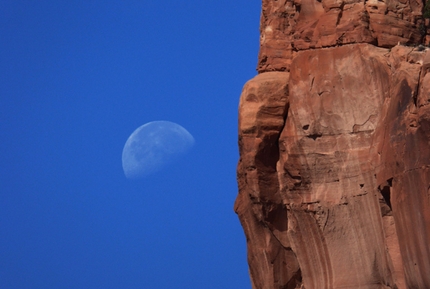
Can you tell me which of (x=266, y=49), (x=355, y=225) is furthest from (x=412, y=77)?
(x=266, y=49)

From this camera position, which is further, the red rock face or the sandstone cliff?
the red rock face

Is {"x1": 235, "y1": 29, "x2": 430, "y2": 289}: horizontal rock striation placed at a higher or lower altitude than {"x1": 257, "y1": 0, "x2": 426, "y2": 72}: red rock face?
lower

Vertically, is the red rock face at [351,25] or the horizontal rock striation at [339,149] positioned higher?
the red rock face at [351,25]

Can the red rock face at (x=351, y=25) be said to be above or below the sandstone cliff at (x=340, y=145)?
above

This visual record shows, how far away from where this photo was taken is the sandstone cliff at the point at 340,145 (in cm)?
3631

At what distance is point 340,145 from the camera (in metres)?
40.5

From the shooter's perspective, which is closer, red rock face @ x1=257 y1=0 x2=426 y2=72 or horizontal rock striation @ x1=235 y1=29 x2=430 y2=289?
horizontal rock striation @ x1=235 y1=29 x2=430 y2=289

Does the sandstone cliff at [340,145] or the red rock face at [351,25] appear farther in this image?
the red rock face at [351,25]

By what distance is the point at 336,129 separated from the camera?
4066 cm

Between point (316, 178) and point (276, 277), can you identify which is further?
point (276, 277)

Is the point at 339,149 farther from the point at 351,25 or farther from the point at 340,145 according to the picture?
the point at 351,25

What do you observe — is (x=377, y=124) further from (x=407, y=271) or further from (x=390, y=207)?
(x=407, y=271)

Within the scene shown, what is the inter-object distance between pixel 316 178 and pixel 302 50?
533 cm

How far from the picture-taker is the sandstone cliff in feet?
119
